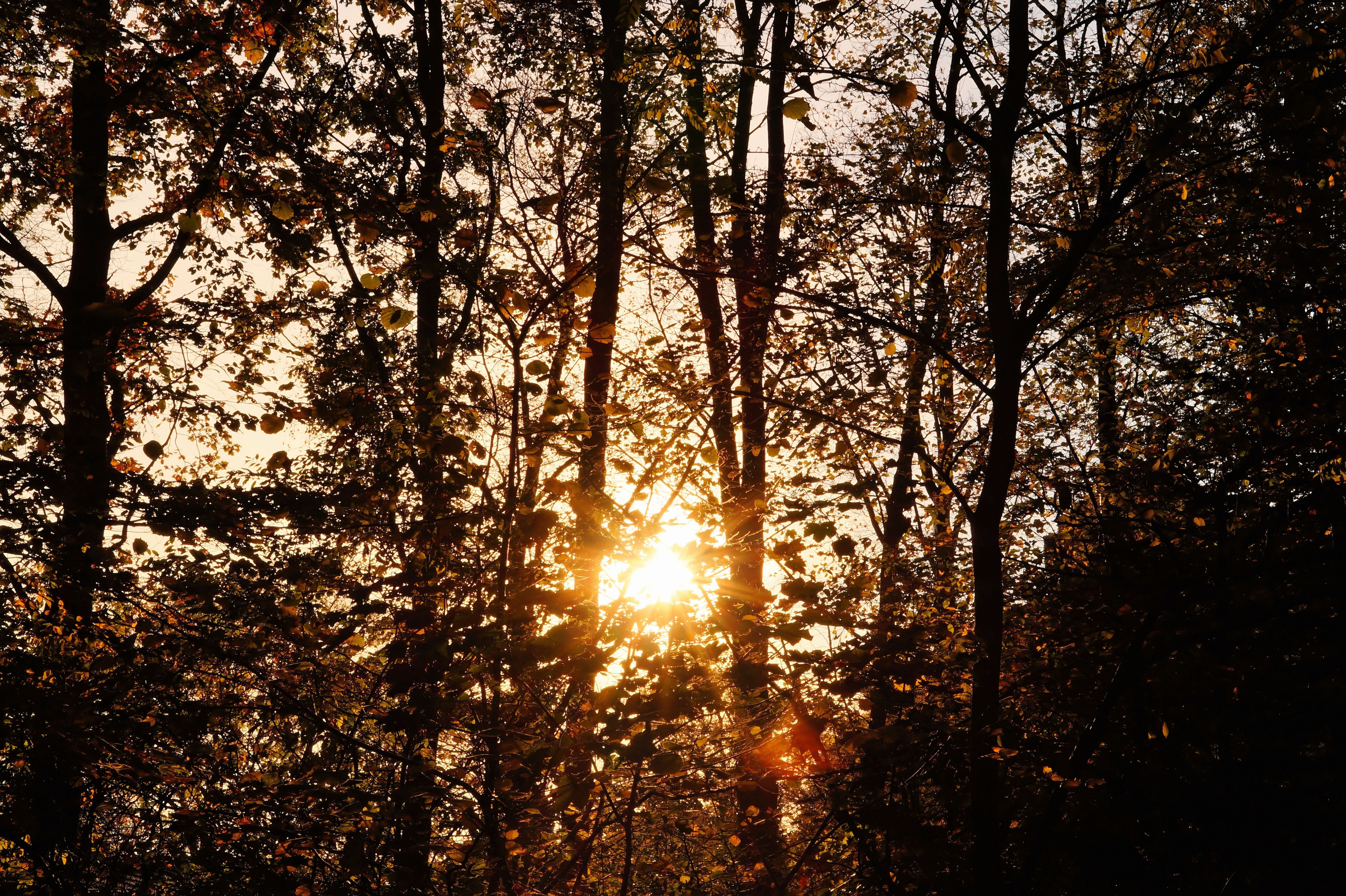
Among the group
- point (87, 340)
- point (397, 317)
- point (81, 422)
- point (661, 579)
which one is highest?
point (87, 340)

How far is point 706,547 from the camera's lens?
368 cm

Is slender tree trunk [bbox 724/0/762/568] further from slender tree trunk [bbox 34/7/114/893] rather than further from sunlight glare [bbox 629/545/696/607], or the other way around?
slender tree trunk [bbox 34/7/114/893]

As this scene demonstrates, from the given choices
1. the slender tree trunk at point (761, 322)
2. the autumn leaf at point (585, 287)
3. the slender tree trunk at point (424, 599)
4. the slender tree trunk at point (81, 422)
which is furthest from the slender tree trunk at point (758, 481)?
the slender tree trunk at point (81, 422)

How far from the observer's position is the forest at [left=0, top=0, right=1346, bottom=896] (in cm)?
381

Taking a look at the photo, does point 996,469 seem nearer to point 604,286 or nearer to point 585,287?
point 585,287

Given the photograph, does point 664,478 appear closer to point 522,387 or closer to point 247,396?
point 522,387

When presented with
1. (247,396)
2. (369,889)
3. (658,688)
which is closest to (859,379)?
(658,688)

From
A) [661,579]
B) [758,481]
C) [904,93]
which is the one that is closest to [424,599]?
[661,579]

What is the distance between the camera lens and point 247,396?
9195 millimetres

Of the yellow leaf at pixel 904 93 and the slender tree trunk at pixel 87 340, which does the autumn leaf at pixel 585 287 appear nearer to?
the yellow leaf at pixel 904 93

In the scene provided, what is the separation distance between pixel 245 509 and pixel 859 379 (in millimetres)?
5299

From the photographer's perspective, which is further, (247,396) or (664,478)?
(247,396)

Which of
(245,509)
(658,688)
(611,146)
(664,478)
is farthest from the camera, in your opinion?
(245,509)

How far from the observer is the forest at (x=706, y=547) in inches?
150
